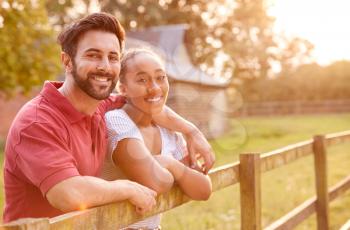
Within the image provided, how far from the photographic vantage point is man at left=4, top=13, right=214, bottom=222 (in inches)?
77.5

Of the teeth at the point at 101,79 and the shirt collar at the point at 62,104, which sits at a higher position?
the teeth at the point at 101,79

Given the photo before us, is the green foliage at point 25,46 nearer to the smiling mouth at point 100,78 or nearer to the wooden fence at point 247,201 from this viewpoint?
the wooden fence at point 247,201

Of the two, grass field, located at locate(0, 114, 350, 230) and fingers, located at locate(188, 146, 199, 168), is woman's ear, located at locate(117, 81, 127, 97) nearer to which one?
fingers, located at locate(188, 146, 199, 168)

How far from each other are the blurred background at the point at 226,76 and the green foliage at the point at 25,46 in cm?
3

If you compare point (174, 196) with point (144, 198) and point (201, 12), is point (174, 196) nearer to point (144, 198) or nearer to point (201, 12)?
point (144, 198)

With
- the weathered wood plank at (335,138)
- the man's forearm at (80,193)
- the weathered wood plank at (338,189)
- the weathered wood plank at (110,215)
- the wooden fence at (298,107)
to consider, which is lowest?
the wooden fence at (298,107)

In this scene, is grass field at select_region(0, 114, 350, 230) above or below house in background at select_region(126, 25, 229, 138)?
below

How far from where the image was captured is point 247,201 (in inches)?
140

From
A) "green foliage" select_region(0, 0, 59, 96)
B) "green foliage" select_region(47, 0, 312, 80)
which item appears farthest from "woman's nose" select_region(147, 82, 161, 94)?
"green foliage" select_region(47, 0, 312, 80)

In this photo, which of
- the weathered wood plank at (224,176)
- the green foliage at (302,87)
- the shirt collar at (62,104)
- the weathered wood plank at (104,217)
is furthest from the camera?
the green foliage at (302,87)

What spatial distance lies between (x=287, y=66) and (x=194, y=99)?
31237mm

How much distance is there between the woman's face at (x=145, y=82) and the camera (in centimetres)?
259

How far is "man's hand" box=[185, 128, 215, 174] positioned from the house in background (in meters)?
17.3

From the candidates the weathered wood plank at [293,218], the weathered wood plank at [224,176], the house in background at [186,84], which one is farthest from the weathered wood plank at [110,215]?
the house in background at [186,84]
